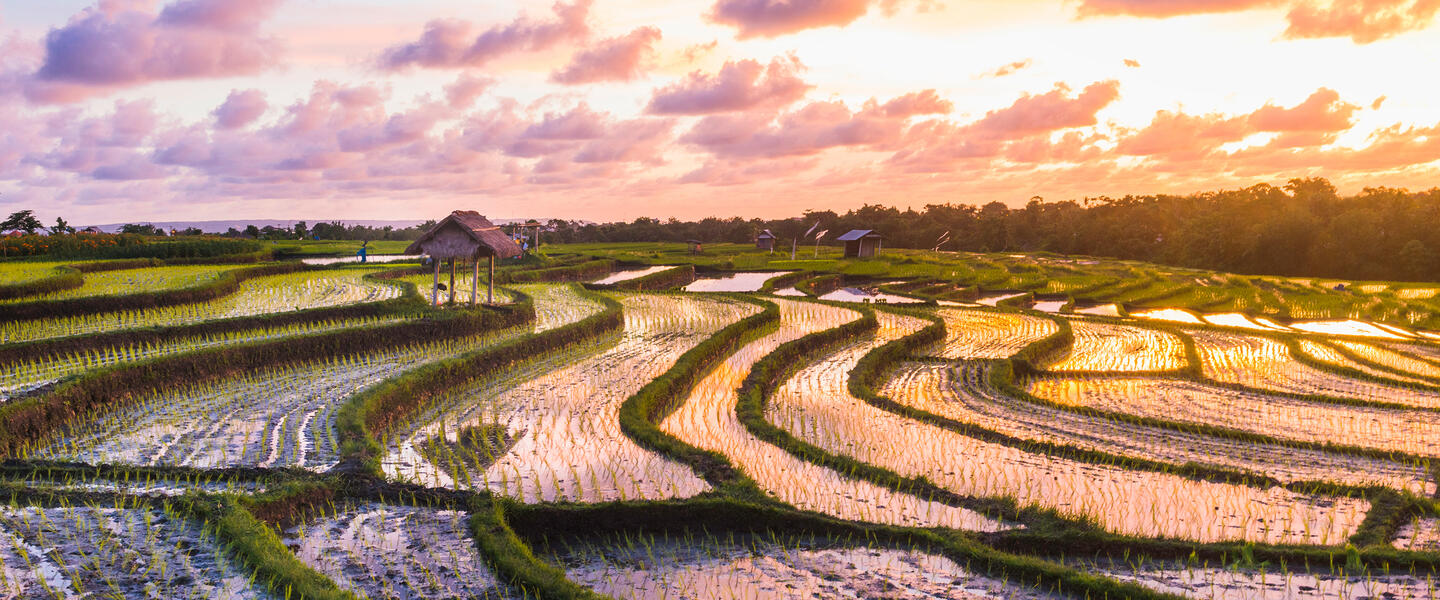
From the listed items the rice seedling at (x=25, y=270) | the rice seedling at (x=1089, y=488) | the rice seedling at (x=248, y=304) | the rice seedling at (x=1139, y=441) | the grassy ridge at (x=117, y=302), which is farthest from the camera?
the rice seedling at (x=25, y=270)

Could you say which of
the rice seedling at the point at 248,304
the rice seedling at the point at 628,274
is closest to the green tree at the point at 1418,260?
the rice seedling at the point at 628,274

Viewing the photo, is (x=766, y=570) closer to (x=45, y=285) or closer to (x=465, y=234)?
(x=465, y=234)

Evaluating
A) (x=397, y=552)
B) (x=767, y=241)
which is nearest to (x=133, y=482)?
(x=397, y=552)

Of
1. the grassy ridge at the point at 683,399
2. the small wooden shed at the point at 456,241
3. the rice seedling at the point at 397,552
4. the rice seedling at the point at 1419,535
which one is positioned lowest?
the rice seedling at the point at 1419,535

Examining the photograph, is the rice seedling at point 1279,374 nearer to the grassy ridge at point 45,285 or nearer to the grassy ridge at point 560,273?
the grassy ridge at point 560,273

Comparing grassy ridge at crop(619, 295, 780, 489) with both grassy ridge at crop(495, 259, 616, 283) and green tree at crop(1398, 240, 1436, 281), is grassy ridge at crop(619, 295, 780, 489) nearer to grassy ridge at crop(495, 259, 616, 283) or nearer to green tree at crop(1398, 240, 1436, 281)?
grassy ridge at crop(495, 259, 616, 283)

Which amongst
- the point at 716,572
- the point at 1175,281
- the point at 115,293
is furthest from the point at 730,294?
the point at 1175,281

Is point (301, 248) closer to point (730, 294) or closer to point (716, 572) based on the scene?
point (730, 294)
